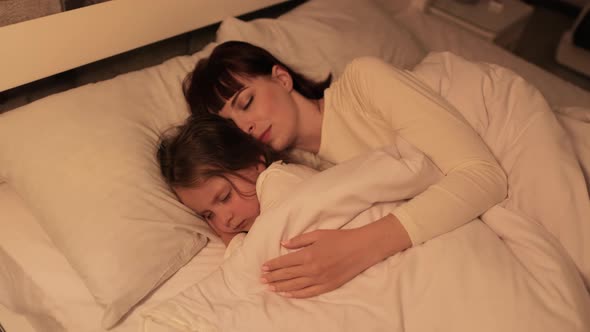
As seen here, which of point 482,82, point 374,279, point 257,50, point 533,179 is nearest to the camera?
point 374,279

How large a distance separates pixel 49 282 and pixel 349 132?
776 mm

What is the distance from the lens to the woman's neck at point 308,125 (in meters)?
1.16

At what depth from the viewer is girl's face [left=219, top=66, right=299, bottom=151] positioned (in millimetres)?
1063

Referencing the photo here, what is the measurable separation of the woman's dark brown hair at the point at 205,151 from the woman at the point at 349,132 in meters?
0.04

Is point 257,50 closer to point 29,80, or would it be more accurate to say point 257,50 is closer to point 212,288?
point 29,80

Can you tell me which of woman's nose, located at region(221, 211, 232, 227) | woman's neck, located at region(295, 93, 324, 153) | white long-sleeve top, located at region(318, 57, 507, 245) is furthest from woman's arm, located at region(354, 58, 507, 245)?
woman's nose, located at region(221, 211, 232, 227)

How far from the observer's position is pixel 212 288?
814 mm

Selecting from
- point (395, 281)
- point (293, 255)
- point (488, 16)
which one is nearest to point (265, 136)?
point (293, 255)

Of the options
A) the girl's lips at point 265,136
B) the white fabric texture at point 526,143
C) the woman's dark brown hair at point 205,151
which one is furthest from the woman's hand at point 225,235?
the white fabric texture at point 526,143

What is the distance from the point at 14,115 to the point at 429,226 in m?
0.91

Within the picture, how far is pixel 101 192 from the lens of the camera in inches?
34.6

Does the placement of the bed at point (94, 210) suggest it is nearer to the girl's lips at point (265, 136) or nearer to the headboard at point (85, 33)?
the headboard at point (85, 33)

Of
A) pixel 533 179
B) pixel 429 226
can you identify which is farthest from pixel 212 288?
pixel 533 179

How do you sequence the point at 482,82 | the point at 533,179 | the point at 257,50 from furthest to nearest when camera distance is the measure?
the point at 257,50 → the point at 482,82 → the point at 533,179
